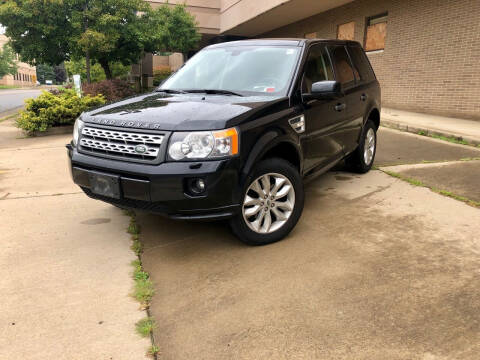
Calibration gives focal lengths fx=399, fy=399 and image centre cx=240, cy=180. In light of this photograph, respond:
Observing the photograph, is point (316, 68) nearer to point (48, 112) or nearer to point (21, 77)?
point (48, 112)

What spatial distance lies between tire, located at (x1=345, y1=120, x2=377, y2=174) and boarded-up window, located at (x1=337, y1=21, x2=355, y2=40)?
11123mm

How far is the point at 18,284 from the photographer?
292 cm

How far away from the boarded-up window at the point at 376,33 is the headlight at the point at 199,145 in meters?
13.0

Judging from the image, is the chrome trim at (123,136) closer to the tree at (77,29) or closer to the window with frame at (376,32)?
the window with frame at (376,32)

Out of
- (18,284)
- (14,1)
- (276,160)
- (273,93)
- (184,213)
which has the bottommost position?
(18,284)

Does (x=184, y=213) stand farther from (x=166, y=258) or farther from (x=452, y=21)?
(x=452, y=21)

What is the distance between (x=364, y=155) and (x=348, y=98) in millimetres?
1173

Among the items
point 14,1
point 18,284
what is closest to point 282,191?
point 18,284

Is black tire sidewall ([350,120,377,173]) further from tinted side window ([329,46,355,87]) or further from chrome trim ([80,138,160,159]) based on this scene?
chrome trim ([80,138,160,159])

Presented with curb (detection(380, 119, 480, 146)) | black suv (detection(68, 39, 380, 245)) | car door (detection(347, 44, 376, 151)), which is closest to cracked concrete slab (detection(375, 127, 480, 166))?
curb (detection(380, 119, 480, 146))

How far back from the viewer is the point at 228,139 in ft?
9.77

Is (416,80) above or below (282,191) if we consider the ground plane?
above

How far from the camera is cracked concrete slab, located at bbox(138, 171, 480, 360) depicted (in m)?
2.26

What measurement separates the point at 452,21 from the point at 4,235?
12.2 meters
